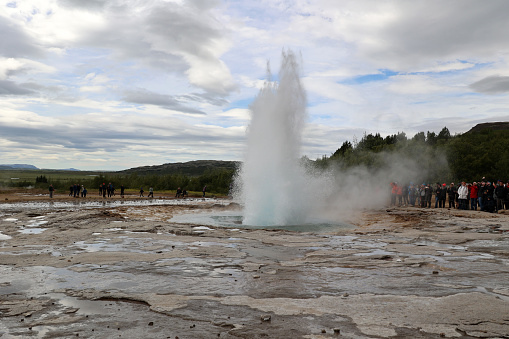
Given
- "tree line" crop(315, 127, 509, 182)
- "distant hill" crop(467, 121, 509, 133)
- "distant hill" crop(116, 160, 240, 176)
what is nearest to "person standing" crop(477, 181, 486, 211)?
"tree line" crop(315, 127, 509, 182)

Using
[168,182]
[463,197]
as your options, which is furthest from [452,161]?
[168,182]

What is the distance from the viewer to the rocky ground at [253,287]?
4.75 metres

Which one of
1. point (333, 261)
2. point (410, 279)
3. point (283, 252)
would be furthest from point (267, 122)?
point (410, 279)

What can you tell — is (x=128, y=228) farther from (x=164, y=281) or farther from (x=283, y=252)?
(x=164, y=281)

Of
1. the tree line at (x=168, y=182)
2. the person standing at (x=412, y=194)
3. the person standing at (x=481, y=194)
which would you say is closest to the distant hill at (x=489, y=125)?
the tree line at (x=168, y=182)

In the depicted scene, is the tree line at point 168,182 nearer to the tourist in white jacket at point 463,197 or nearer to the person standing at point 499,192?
the tourist in white jacket at point 463,197

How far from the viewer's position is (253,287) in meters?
6.58

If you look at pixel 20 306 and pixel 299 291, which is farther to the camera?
pixel 299 291

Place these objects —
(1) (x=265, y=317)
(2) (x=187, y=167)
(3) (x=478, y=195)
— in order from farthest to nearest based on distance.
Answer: (2) (x=187, y=167), (3) (x=478, y=195), (1) (x=265, y=317)

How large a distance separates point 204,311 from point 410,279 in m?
3.85

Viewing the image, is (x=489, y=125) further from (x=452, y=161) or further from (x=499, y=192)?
(x=499, y=192)

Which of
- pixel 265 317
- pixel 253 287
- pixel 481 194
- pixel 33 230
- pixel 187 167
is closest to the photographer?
pixel 265 317

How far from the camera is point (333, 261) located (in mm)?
8828

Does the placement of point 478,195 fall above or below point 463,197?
above
